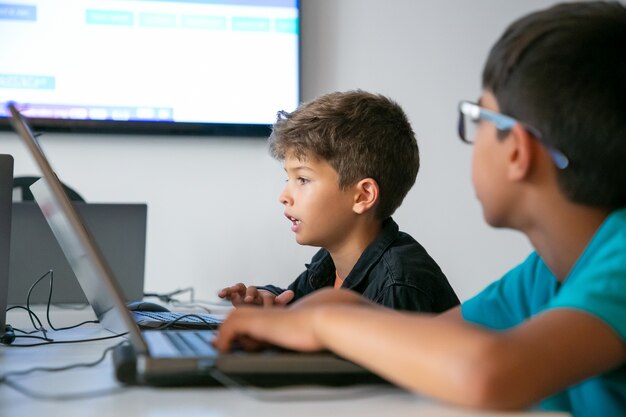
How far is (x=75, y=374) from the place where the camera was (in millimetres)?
878

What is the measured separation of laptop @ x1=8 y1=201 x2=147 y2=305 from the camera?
174 cm

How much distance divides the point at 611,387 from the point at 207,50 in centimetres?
208

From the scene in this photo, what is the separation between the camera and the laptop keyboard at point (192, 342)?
0.81 metres

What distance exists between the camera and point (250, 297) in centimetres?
165

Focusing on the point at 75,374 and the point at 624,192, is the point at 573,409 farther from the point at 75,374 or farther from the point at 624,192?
the point at 75,374

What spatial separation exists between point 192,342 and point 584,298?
1.39 feet

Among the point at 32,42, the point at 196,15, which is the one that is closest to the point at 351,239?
the point at 196,15

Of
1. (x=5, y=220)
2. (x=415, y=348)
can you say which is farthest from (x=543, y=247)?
(x=5, y=220)

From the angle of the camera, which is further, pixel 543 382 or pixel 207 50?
pixel 207 50

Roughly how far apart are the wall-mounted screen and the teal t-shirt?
5.48 ft

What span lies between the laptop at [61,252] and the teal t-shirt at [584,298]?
34.8 inches

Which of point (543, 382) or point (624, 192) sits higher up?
point (624, 192)

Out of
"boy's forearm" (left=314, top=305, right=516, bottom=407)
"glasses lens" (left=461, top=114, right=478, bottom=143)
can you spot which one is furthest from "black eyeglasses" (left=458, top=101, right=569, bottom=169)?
"boy's forearm" (left=314, top=305, right=516, bottom=407)

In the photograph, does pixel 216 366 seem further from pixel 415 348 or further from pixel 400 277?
pixel 400 277
